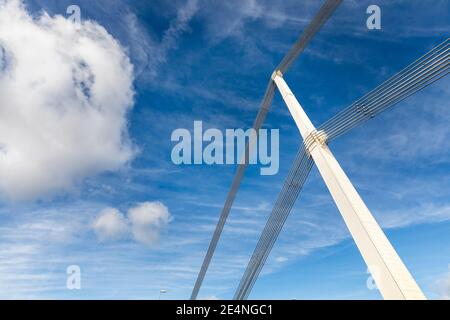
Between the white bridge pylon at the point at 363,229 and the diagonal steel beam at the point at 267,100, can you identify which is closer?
the white bridge pylon at the point at 363,229

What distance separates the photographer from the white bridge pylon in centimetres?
1040

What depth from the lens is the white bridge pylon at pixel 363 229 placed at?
10398 millimetres

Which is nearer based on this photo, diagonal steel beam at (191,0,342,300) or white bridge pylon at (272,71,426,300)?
white bridge pylon at (272,71,426,300)

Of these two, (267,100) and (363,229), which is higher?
(267,100)

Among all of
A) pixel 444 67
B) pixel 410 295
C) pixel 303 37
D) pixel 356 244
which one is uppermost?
pixel 303 37

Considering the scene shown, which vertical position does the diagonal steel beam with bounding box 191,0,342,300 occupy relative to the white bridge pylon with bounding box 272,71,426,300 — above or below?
above

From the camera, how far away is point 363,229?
1199 cm

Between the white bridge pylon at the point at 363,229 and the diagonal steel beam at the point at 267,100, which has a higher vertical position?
the diagonal steel beam at the point at 267,100

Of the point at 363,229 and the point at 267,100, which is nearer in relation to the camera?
the point at 363,229
